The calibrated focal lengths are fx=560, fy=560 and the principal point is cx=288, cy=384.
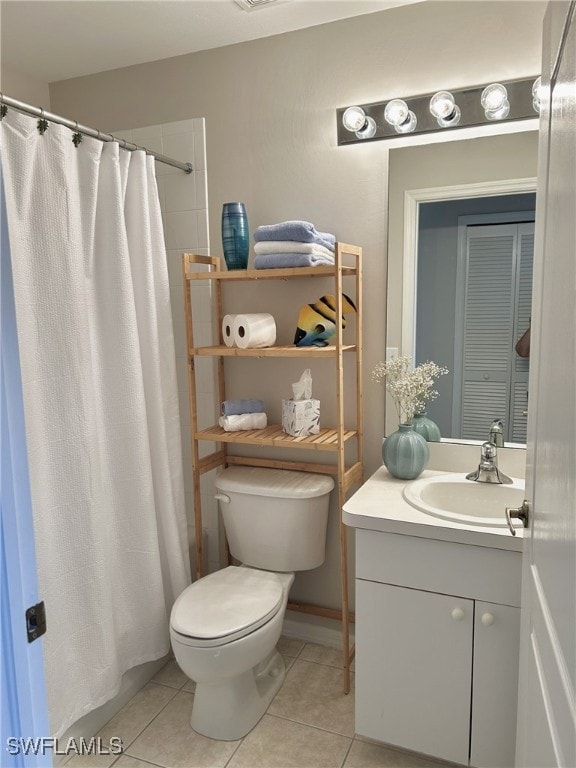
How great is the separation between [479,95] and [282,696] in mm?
2194

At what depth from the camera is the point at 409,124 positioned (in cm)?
192

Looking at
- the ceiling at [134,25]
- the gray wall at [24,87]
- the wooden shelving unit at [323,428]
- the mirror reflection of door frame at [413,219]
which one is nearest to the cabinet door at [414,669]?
the wooden shelving unit at [323,428]

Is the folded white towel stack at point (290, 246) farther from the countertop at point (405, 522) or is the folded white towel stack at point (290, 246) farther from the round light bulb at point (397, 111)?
the countertop at point (405, 522)

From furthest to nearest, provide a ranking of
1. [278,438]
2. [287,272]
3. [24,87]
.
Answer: [24,87], [278,438], [287,272]

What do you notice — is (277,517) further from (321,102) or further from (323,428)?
(321,102)

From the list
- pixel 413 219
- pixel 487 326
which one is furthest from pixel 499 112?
pixel 487 326

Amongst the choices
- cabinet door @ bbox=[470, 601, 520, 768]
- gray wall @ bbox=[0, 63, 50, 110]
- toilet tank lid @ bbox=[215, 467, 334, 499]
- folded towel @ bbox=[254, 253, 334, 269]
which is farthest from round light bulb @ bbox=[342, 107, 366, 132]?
cabinet door @ bbox=[470, 601, 520, 768]

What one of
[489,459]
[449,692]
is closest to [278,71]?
[489,459]

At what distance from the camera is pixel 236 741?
6.09 feet

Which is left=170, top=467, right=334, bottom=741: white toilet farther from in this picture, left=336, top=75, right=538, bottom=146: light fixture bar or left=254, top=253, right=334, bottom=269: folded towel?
left=336, top=75, right=538, bottom=146: light fixture bar

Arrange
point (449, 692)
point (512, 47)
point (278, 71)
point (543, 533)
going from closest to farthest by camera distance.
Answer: point (543, 533) → point (449, 692) → point (512, 47) → point (278, 71)

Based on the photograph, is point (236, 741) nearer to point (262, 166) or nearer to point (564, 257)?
point (564, 257)

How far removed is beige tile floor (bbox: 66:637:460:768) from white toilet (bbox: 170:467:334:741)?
59 millimetres

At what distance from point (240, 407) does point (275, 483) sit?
323mm
